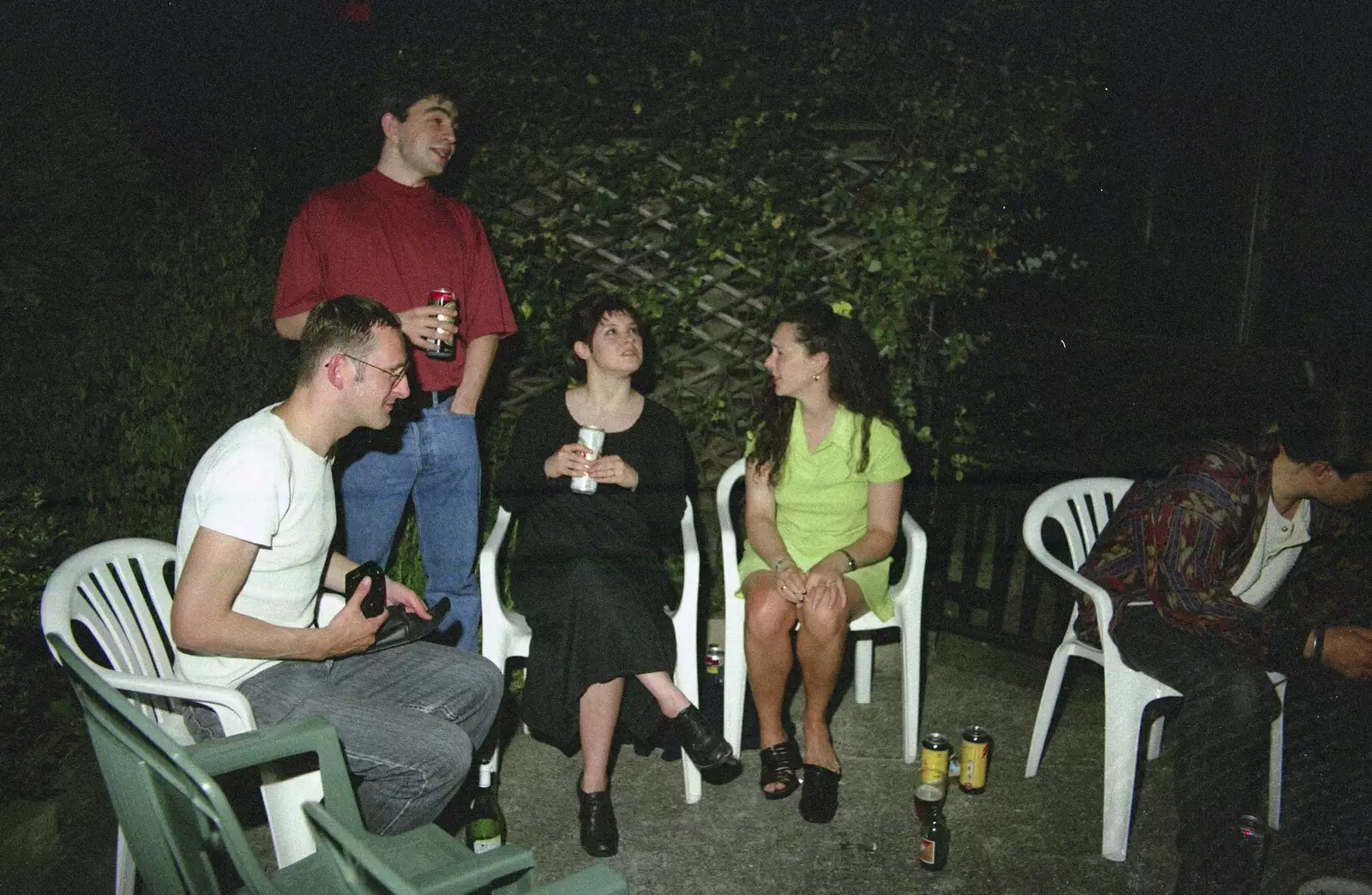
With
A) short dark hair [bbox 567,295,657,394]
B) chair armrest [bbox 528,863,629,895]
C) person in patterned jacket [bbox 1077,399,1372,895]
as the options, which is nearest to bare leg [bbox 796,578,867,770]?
person in patterned jacket [bbox 1077,399,1372,895]

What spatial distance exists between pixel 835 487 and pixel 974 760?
92cm

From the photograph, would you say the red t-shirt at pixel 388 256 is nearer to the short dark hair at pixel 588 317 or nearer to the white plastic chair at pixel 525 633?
the short dark hair at pixel 588 317

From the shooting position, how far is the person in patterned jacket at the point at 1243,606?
8.29 ft

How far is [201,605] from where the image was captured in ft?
6.70

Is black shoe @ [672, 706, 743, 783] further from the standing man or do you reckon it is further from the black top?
the standing man

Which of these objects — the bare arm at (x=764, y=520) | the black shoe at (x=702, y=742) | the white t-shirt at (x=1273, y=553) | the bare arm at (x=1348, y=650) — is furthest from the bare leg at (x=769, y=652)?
the bare arm at (x=1348, y=650)

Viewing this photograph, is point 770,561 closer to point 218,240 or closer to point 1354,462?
point 1354,462

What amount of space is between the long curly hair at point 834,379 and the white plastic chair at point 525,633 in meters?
0.50

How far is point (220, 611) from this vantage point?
2.06m

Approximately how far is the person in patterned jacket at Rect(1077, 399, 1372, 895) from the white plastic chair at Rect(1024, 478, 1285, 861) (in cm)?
6

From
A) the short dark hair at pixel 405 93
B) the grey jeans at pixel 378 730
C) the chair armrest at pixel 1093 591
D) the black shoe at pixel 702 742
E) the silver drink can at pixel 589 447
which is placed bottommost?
the black shoe at pixel 702 742

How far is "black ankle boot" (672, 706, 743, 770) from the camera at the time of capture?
2.86m

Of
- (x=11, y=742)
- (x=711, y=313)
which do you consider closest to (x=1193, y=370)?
(x=711, y=313)

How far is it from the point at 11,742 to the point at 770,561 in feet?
6.84
